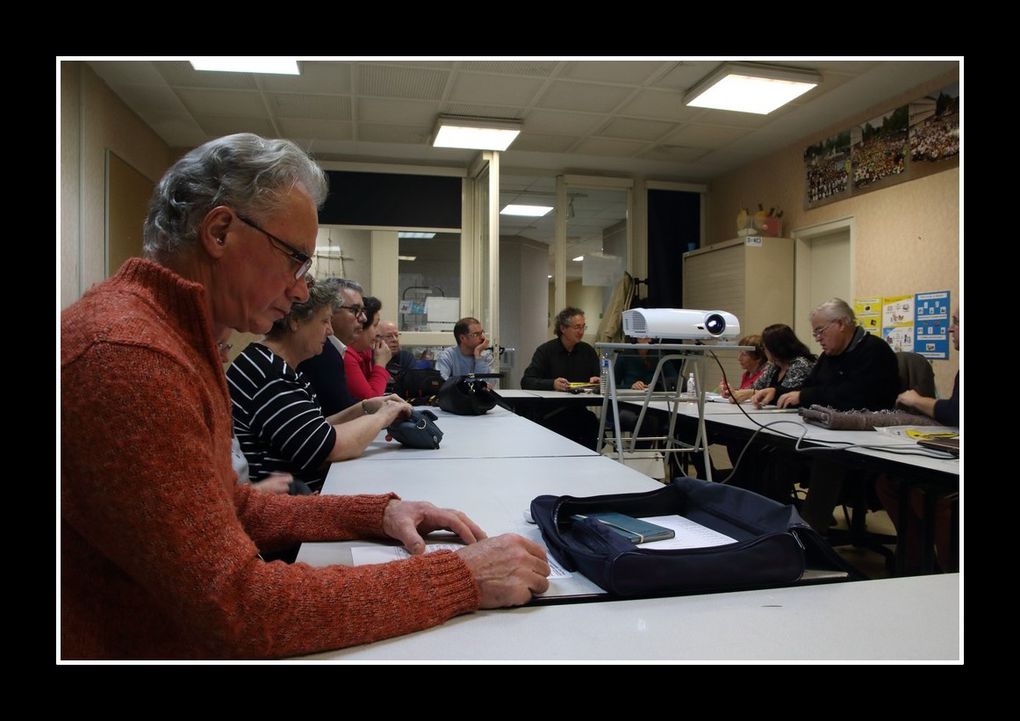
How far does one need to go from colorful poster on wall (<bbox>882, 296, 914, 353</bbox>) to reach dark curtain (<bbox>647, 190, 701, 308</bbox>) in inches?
95.6

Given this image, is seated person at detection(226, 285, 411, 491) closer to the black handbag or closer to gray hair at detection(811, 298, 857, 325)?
the black handbag

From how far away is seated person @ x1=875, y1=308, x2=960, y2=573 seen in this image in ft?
6.97

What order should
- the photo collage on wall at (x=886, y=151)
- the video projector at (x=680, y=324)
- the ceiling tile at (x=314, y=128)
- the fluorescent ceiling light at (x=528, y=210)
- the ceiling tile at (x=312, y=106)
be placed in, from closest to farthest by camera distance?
the video projector at (x=680, y=324) → the photo collage on wall at (x=886, y=151) → the ceiling tile at (x=312, y=106) → the ceiling tile at (x=314, y=128) → the fluorescent ceiling light at (x=528, y=210)

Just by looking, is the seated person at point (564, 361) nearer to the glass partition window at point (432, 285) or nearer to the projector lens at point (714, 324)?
the glass partition window at point (432, 285)

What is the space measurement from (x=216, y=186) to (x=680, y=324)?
2.20 metres

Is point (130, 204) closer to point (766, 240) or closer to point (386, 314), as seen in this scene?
point (386, 314)

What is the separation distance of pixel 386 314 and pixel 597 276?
2368mm

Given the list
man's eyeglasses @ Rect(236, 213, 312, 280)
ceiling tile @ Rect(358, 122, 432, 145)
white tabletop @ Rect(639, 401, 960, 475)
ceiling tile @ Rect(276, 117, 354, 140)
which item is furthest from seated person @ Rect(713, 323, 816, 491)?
ceiling tile @ Rect(276, 117, 354, 140)

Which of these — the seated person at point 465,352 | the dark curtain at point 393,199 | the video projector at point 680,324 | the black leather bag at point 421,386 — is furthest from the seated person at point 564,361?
the dark curtain at point 393,199

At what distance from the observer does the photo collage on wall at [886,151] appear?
13.9 ft

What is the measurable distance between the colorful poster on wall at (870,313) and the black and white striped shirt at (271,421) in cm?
444

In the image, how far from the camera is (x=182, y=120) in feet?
17.3

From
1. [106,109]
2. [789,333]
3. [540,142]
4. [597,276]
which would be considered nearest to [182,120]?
[106,109]

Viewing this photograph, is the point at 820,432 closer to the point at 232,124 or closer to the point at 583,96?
the point at 583,96
